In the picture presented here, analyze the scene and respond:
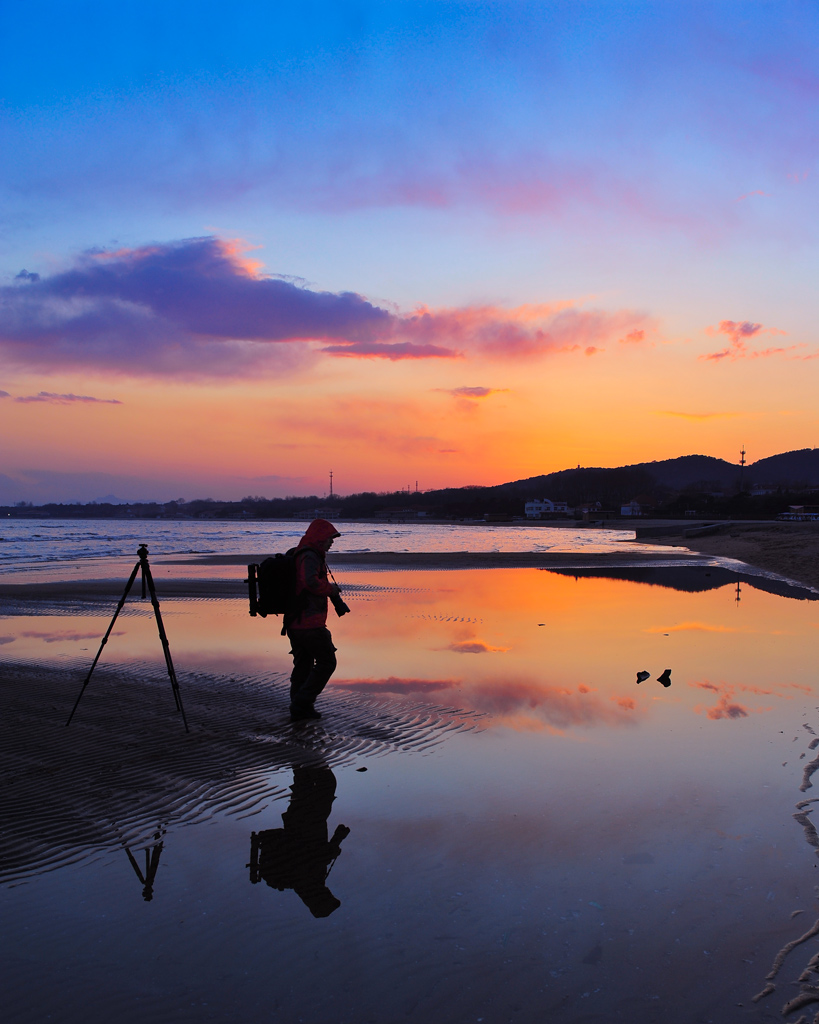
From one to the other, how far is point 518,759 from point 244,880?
3.05 meters

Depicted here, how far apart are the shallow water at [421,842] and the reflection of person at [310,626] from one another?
412mm

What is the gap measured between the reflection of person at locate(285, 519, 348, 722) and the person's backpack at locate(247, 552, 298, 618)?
0.28ft

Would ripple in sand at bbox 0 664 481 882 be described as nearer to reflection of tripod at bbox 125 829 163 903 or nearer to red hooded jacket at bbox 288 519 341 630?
reflection of tripod at bbox 125 829 163 903

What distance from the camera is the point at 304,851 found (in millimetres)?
4820

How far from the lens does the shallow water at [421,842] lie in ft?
11.1

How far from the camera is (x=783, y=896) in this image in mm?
4133

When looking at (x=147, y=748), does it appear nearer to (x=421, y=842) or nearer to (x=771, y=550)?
(x=421, y=842)

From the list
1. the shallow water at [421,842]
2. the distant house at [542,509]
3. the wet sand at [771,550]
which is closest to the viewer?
the shallow water at [421,842]

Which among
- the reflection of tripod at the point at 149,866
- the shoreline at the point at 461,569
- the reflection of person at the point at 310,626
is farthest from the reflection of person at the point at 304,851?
the shoreline at the point at 461,569

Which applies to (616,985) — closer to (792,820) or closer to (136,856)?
(792,820)

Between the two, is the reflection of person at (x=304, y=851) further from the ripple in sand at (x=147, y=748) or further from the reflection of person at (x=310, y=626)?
the reflection of person at (x=310, y=626)

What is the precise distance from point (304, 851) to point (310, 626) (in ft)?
11.4

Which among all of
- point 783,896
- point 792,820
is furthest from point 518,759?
point 783,896

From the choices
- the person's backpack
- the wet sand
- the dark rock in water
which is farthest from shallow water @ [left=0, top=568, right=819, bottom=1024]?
the wet sand
